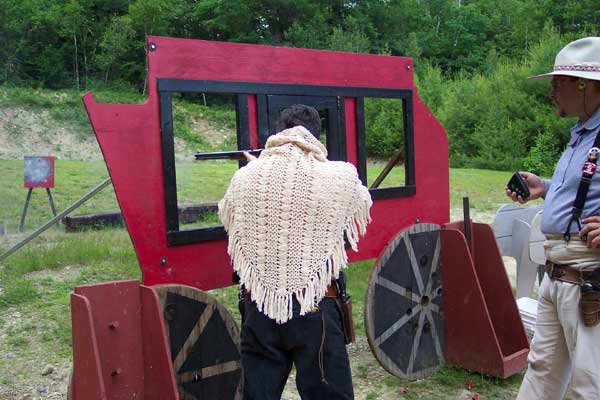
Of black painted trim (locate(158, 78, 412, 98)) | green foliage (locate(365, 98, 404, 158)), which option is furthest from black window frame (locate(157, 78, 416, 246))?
green foliage (locate(365, 98, 404, 158))

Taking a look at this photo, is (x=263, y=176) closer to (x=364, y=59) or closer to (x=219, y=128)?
(x=364, y=59)

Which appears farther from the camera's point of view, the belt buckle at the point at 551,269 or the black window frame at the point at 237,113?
the black window frame at the point at 237,113

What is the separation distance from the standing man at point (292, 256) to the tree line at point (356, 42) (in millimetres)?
19580

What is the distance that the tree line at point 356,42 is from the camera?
2231 cm

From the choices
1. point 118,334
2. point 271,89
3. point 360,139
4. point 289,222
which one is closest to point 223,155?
point 271,89

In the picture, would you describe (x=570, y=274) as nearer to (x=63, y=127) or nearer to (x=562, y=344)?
(x=562, y=344)

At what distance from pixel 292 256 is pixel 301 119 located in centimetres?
63

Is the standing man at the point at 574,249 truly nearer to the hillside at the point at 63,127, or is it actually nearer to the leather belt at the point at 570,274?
the leather belt at the point at 570,274

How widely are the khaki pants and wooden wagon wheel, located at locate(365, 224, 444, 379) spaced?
1.01 meters

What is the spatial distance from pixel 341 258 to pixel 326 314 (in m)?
0.26

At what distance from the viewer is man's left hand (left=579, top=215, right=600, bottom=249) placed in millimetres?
2633

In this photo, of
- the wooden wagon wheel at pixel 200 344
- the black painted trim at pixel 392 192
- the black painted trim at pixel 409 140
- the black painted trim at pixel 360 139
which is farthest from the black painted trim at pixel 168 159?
the black painted trim at pixel 409 140

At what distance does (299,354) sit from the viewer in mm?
2707

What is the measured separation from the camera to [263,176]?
262 cm
